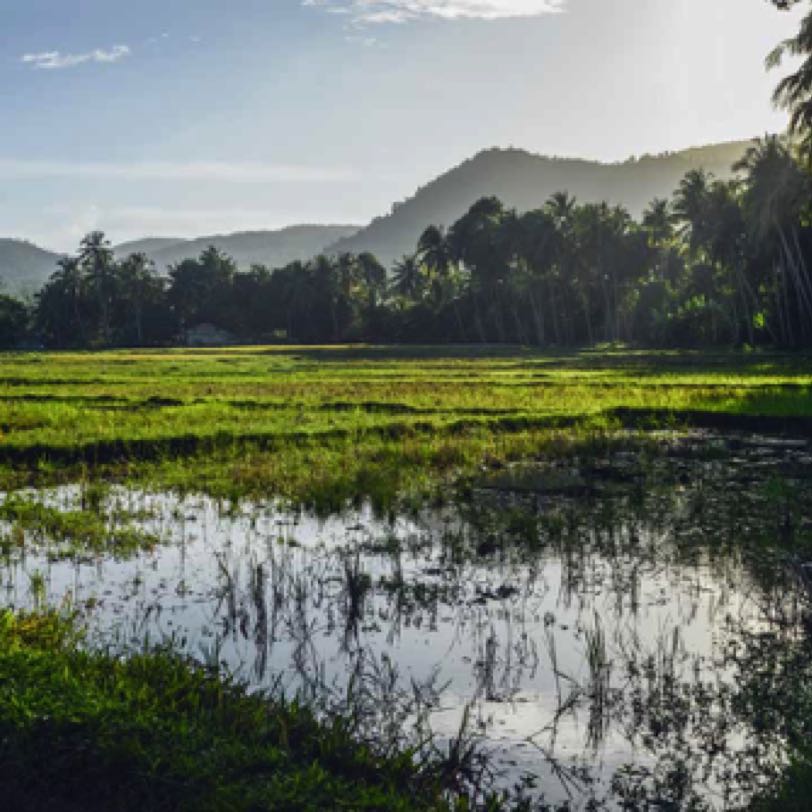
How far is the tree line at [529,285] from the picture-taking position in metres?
49.7

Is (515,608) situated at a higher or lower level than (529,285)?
lower

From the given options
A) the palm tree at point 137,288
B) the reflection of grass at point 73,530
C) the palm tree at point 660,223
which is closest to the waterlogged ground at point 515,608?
the reflection of grass at point 73,530

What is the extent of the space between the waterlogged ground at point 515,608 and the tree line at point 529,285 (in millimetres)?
37219

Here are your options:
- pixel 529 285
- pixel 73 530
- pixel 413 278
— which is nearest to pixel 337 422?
pixel 73 530

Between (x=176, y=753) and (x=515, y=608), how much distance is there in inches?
140

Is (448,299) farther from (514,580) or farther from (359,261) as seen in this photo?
(514,580)

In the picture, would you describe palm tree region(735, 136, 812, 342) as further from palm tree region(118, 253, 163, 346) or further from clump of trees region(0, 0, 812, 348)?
palm tree region(118, 253, 163, 346)

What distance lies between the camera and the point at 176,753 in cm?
409

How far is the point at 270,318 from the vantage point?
92.6 meters

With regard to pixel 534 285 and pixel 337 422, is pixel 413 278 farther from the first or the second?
pixel 337 422

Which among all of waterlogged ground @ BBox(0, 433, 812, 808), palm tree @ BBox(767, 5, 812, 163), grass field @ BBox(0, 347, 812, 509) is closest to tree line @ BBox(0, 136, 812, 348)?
palm tree @ BBox(767, 5, 812, 163)

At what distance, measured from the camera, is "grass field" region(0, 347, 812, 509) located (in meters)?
12.9

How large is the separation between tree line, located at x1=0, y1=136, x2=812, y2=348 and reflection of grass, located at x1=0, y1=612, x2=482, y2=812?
42391 mm

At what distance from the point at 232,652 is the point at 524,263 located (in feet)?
255
